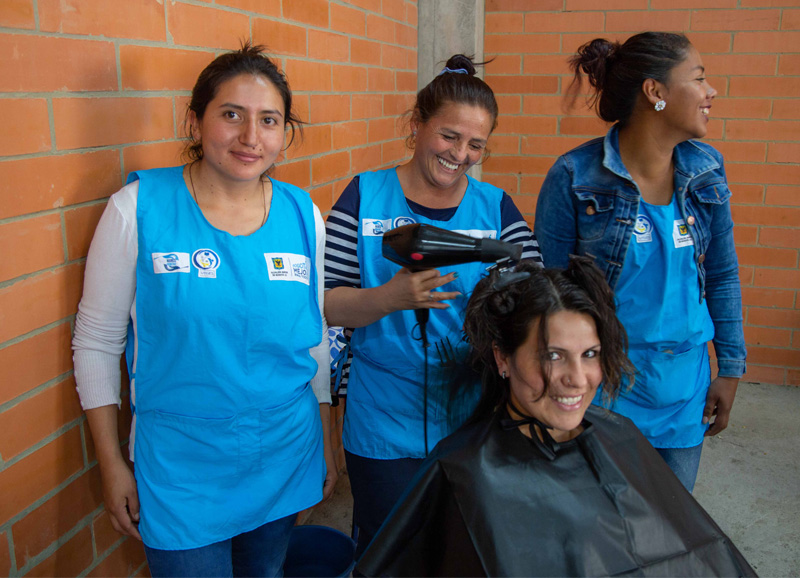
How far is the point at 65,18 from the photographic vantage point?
139cm

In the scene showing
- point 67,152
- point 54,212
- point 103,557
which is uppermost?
point 67,152

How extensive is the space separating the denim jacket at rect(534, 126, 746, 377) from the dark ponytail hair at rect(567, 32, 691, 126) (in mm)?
89

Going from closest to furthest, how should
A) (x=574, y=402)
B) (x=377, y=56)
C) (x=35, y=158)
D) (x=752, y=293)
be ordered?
(x=35, y=158), (x=574, y=402), (x=377, y=56), (x=752, y=293)

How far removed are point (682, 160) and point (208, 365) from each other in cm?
141

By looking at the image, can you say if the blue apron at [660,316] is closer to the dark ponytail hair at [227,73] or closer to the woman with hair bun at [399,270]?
the woman with hair bun at [399,270]

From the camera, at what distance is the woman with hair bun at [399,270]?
178 cm

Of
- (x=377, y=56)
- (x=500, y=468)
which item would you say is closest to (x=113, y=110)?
(x=500, y=468)

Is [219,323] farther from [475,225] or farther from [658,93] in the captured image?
[658,93]

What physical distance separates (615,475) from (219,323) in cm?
98

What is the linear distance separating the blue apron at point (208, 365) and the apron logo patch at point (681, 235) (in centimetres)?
104

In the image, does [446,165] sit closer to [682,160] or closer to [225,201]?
[225,201]

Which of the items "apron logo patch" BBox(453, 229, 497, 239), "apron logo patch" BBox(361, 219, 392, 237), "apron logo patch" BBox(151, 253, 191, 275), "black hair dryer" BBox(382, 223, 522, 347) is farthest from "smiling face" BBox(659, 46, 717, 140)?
"apron logo patch" BBox(151, 253, 191, 275)

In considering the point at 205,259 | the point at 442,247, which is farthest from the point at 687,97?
the point at 205,259

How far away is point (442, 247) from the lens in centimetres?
153
